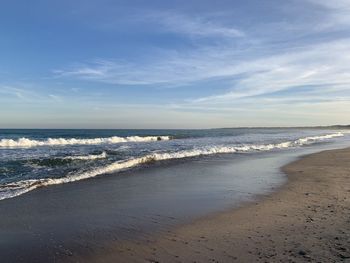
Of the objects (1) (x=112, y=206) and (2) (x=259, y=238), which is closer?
(2) (x=259, y=238)

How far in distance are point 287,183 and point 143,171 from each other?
5.65 m

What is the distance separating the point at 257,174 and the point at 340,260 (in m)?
9.20

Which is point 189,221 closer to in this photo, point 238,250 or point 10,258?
point 238,250

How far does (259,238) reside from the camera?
6.11 m

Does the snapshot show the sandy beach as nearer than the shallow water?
Yes

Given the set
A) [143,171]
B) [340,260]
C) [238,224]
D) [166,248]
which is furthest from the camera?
[143,171]

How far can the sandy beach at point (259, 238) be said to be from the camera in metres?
5.29

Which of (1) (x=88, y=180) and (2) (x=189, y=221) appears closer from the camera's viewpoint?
(2) (x=189, y=221)

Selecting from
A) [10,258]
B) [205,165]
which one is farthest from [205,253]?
[205,165]

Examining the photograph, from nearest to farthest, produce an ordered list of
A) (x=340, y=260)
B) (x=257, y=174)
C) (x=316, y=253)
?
(x=340, y=260)
(x=316, y=253)
(x=257, y=174)

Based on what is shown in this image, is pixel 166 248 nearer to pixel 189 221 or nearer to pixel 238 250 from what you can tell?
pixel 238 250

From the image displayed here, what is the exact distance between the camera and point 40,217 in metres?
7.57

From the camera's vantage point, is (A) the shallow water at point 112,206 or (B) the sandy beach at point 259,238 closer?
(B) the sandy beach at point 259,238

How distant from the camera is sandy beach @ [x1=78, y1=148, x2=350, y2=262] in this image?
5285 mm
